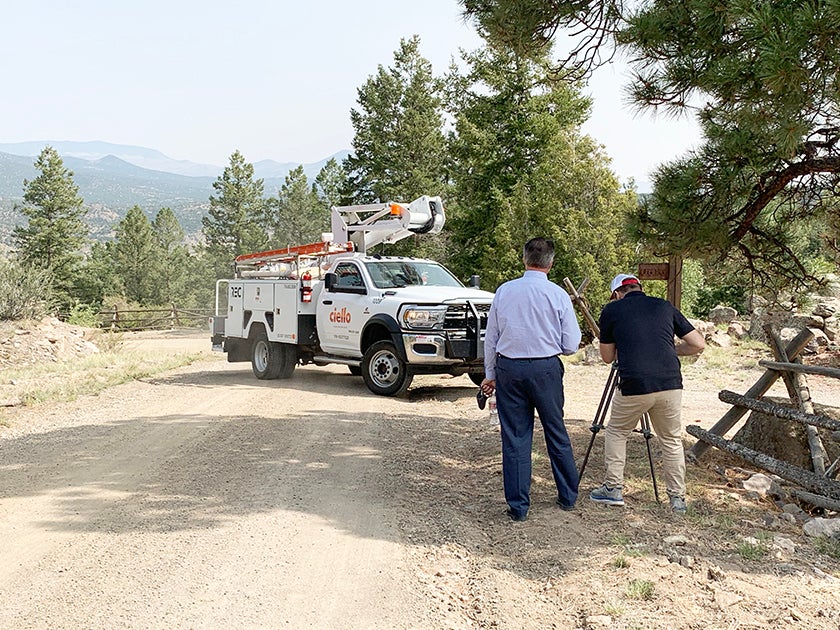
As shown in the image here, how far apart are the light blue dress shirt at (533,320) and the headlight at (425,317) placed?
6102 millimetres

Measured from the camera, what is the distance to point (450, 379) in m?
15.6

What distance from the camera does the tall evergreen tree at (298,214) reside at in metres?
56.0

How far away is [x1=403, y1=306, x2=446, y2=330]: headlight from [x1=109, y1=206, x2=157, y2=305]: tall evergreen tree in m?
52.7

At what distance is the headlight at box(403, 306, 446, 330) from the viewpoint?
1248cm

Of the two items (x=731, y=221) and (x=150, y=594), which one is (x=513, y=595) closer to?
(x=150, y=594)

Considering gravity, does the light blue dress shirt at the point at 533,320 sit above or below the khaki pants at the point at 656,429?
above

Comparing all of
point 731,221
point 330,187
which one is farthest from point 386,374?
point 330,187

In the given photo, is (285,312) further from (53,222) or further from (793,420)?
(53,222)

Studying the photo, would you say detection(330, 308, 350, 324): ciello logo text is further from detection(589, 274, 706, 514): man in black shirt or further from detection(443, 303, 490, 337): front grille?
detection(589, 274, 706, 514): man in black shirt

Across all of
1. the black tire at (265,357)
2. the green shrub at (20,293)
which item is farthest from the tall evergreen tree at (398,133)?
the black tire at (265,357)

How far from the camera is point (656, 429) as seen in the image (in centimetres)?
652

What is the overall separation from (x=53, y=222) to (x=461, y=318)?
5137 centimetres

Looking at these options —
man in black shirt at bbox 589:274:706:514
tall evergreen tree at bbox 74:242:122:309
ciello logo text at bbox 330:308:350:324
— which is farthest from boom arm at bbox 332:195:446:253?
tall evergreen tree at bbox 74:242:122:309

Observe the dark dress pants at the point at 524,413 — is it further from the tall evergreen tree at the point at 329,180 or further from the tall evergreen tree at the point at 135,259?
the tall evergreen tree at the point at 135,259
